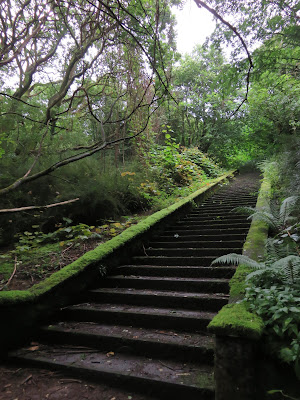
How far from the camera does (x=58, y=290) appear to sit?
3553mm

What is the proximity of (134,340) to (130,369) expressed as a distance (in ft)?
1.07

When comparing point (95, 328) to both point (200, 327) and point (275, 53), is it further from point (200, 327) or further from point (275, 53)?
point (275, 53)

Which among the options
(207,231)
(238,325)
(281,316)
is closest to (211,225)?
(207,231)

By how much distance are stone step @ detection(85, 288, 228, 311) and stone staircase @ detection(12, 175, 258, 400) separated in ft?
0.04

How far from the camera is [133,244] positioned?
5082 mm

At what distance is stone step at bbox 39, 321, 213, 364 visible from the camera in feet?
8.67

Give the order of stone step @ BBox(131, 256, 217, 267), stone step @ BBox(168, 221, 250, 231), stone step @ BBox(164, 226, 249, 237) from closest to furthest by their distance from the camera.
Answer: stone step @ BBox(131, 256, 217, 267)
stone step @ BBox(164, 226, 249, 237)
stone step @ BBox(168, 221, 250, 231)

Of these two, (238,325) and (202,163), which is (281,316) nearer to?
(238,325)

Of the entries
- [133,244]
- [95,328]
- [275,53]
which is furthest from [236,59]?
[95,328]

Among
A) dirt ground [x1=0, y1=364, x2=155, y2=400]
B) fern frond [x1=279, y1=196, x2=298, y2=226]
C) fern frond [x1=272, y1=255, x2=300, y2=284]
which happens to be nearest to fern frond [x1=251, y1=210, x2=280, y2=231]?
fern frond [x1=279, y1=196, x2=298, y2=226]

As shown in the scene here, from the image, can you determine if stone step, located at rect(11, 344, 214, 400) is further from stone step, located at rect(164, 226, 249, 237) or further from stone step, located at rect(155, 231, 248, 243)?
stone step, located at rect(164, 226, 249, 237)

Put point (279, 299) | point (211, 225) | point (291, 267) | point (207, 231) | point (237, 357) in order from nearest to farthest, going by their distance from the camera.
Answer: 1. point (237, 357)
2. point (279, 299)
3. point (291, 267)
4. point (207, 231)
5. point (211, 225)

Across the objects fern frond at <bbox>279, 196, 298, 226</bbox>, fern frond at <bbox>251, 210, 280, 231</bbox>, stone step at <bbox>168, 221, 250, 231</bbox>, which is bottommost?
stone step at <bbox>168, 221, 250, 231</bbox>

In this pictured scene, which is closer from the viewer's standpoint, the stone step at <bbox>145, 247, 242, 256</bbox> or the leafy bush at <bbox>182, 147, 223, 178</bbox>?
the stone step at <bbox>145, 247, 242, 256</bbox>
